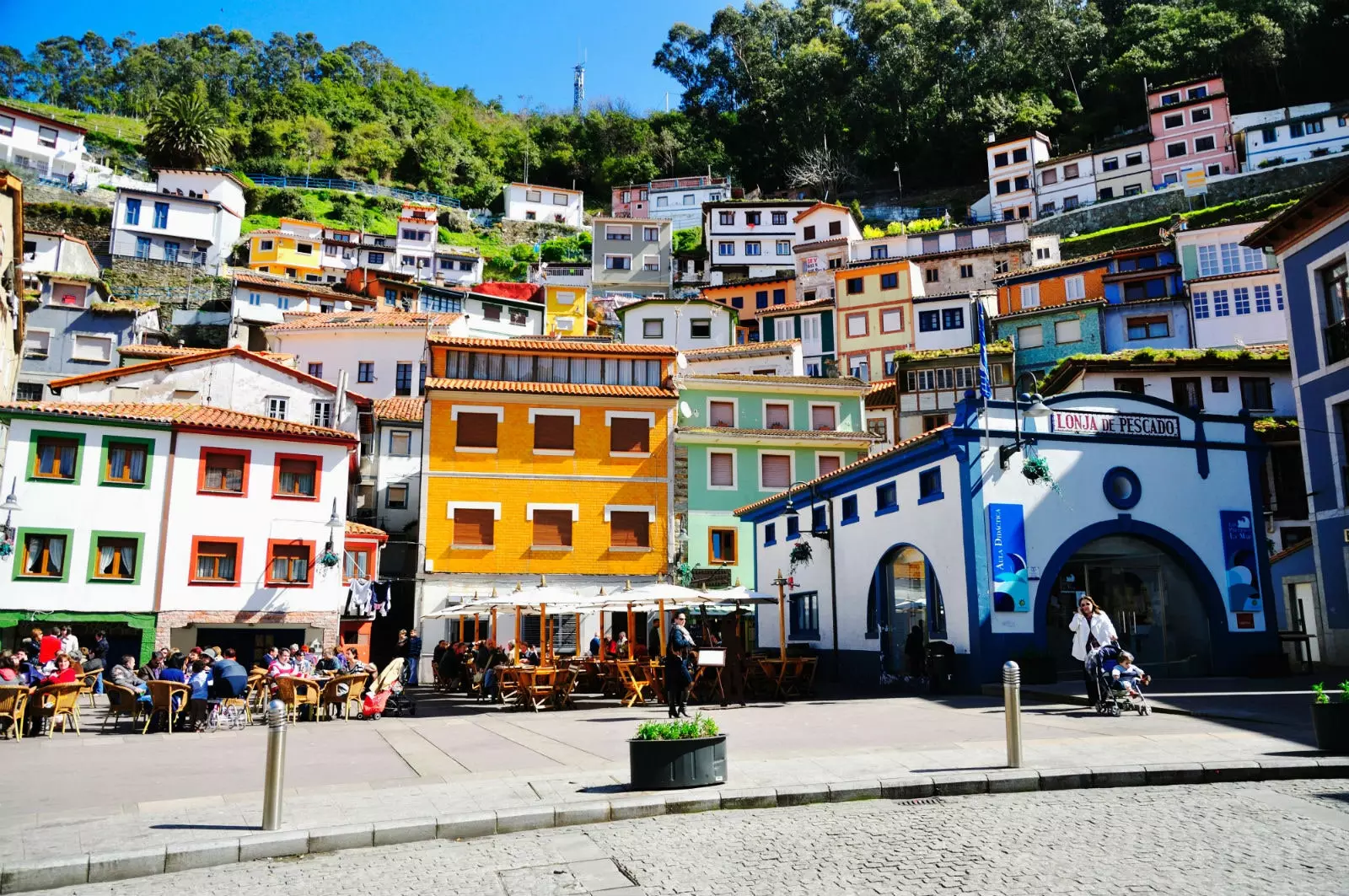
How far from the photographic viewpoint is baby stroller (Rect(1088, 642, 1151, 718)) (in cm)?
1516

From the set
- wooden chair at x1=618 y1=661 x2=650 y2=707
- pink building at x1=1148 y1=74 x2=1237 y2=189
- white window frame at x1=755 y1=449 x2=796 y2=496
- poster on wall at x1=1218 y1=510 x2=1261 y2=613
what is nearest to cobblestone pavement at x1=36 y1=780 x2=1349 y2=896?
wooden chair at x1=618 y1=661 x2=650 y2=707

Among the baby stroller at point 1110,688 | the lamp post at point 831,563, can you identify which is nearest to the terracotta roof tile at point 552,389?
the lamp post at point 831,563

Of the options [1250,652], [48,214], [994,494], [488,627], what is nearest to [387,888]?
[994,494]

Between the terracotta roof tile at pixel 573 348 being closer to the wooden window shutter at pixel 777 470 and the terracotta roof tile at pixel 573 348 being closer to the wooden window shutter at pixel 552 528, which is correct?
the wooden window shutter at pixel 777 470

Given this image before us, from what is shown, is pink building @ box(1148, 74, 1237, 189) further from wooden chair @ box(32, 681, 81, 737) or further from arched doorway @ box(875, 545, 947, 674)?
wooden chair @ box(32, 681, 81, 737)

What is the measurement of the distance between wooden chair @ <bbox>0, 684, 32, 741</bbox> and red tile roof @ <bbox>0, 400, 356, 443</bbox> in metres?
15.3

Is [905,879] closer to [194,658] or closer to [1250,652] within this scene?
[194,658]

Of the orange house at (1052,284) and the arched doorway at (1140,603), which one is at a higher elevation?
the orange house at (1052,284)

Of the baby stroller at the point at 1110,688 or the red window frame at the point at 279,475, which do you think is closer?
the baby stroller at the point at 1110,688

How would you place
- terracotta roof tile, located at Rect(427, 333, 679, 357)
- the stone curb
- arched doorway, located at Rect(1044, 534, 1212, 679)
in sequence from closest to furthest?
the stone curb
arched doorway, located at Rect(1044, 534, 1212, 679)
terracotta roof tile, located at Rect(427, 333, 679, 357)

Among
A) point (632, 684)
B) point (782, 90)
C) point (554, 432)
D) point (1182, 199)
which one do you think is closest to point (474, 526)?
point (554, 432)

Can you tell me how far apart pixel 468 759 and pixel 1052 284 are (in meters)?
50.7

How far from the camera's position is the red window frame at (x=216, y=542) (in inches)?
1172

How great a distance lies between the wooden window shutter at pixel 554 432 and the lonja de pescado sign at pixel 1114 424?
18620 mm
